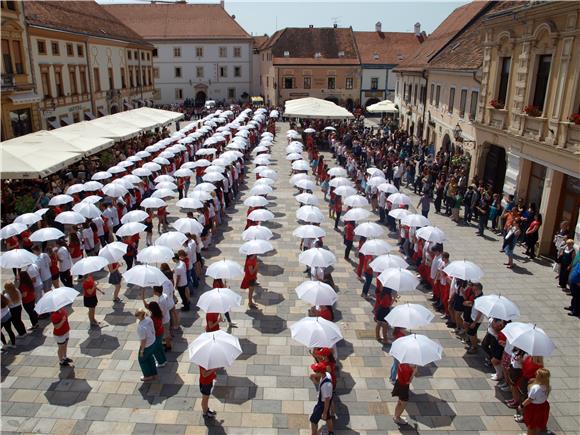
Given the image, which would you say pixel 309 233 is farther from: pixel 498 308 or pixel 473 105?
pixel 473 105

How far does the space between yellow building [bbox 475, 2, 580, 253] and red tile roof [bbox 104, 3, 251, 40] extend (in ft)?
168

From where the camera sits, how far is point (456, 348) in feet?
33.9

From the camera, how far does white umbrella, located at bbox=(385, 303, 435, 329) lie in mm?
8562

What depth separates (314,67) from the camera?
185 ft

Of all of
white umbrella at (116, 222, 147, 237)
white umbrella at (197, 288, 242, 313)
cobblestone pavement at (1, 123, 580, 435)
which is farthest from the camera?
white umbrella at (116, 222, 147, 237)

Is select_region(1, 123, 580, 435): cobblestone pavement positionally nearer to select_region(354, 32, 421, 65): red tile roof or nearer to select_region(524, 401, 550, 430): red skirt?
select_region(524, 401, 550, 430): red skirt

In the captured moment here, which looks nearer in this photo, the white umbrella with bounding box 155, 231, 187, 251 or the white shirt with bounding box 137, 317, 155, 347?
the white shirt with bounding box 137, 317, 155, 347

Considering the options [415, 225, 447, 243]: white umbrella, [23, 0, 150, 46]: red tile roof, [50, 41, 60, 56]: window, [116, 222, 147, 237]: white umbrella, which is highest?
[23, 0, 150, 46]: red tile roof

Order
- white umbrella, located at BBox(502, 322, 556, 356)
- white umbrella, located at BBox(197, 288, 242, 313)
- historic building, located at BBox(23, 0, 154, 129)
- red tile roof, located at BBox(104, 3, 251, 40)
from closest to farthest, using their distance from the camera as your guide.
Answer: white umbrella, located at BBox(502, 322, 556, 356) → white umbrella, located at BBox(197, 288, 242, 313) → historic building, located at BBox(23, 0, 154, 129) → red tile roof, located at BBox(104, 3, 251, 40)

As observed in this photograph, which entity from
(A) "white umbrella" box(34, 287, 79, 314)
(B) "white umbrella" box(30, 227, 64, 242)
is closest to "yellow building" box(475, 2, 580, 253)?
(A) "white umbrella" box(34, 287, 79, 314)

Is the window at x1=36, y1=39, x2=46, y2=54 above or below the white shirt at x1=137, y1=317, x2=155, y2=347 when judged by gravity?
above

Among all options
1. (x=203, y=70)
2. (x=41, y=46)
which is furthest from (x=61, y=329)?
(x=203, y=70)

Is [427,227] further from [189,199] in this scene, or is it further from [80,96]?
[80,96]

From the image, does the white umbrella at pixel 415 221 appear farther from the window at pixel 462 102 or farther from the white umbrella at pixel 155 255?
the window at pixel 462 102
